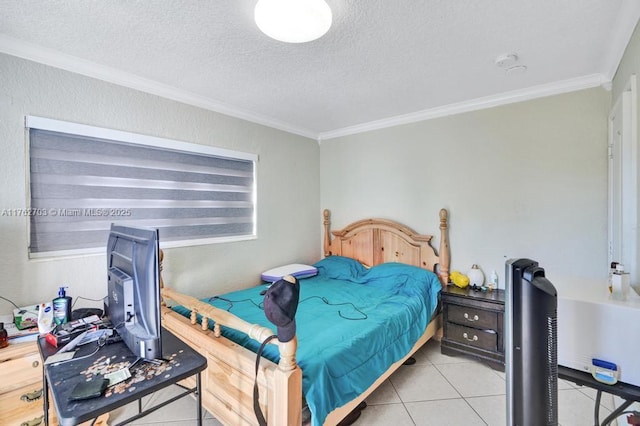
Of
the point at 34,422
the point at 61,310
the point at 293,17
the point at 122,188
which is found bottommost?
the point at 34,422

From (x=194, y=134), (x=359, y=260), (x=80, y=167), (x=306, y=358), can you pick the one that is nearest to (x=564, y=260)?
(x=359, y=260)

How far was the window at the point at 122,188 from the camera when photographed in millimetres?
1964

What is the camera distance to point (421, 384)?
2283 millimetres

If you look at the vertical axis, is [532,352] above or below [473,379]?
above

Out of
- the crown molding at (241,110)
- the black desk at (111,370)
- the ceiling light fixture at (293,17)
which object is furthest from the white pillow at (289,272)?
the ceiling light fixture at (293,17)

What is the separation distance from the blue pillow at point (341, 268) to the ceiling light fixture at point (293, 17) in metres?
2.45

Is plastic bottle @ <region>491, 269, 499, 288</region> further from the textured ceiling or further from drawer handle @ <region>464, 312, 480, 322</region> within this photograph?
the textured ceiling

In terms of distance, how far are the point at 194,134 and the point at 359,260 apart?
7.51ft

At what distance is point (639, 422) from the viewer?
39.5 inches

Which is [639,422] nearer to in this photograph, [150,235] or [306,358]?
[306,358]

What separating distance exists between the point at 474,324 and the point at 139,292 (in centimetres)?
260

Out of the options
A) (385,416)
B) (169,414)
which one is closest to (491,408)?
(385,416)

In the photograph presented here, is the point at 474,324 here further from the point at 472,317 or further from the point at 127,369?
the point at 127,369

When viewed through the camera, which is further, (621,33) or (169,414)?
(169,414)
